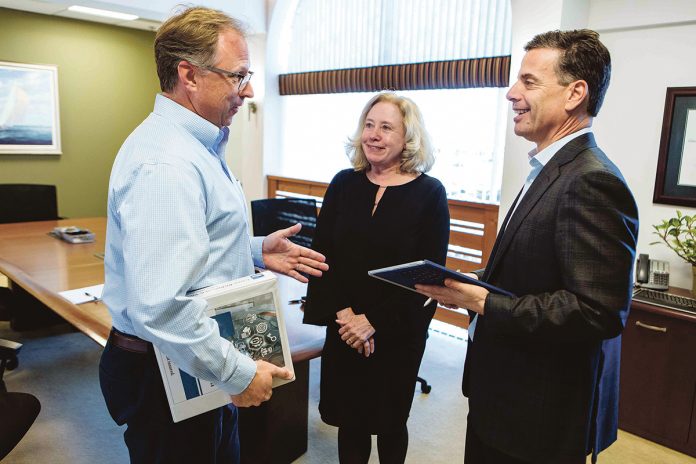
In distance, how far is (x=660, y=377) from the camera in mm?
2652

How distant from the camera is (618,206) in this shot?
114 cm

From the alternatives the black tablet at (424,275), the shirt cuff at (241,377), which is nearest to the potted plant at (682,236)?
the black tablet at (424,275)

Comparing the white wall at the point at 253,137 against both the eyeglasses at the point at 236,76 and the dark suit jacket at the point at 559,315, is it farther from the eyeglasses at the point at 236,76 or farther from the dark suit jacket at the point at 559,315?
the dark suit jacket at the point at 559,315

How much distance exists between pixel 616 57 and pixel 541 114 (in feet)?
7.57

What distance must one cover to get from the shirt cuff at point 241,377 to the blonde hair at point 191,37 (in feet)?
2.28

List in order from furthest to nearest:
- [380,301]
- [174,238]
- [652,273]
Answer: [652,273] → [380,301] → [174,238]

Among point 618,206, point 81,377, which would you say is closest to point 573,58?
point 618,206

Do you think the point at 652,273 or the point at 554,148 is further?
the point at 652,273

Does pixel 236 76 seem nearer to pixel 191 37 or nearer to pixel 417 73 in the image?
pixel 191 37

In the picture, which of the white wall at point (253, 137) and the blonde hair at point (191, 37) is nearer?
the blonde hair at point (191, 37)

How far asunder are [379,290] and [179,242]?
0.99 m

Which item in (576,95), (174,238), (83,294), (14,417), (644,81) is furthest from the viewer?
(644,81)

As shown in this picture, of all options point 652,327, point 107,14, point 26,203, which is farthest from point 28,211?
point 652,327

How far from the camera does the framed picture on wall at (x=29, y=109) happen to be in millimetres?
5473
